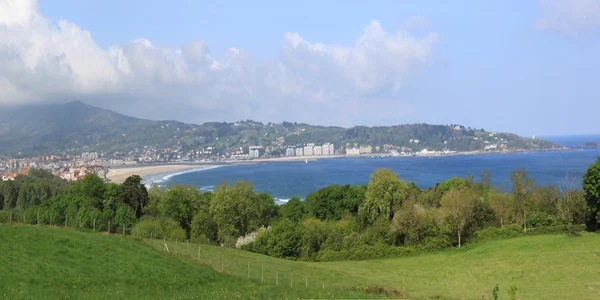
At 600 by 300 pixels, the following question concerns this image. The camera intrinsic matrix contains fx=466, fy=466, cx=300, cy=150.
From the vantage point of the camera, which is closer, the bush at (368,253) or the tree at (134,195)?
the bush at (368,253)

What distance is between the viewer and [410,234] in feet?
134

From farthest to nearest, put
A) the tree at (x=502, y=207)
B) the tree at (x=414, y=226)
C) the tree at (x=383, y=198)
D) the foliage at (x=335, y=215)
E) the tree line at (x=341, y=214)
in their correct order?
the tree at (x=383, y=198) → the tree at (x=502, y=207) → the tree at (x=414, y=226) → the foliage at (x=335, y=215) → the tree line at (x=341, y=214)

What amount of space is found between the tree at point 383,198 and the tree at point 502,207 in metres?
9.04

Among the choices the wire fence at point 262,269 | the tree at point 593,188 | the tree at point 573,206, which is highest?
the tree at point 593,188

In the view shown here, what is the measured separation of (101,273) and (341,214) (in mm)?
42341

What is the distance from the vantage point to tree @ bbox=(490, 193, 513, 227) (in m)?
44.3

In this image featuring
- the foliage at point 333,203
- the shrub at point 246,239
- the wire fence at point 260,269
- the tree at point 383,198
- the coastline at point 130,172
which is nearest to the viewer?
the wire fence at point 260,269

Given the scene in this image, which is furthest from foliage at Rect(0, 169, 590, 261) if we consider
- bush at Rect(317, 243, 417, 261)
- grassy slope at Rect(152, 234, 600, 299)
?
grassy slope at Rect(152, 234, 600, 299)

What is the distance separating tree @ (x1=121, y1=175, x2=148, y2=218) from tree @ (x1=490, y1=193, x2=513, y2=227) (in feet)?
125

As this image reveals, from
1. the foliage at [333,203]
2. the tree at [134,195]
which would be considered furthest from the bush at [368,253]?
the tree at [134,195]

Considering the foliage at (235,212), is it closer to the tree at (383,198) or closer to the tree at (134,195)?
the tree at (134,195)

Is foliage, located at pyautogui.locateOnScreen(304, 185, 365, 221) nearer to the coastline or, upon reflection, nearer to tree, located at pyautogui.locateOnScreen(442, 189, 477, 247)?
tree, located at pyautogui.locateOnScreen(442, 189, 477, 247)

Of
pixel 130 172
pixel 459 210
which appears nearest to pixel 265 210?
pixel 459 210

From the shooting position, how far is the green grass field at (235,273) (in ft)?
54.7
